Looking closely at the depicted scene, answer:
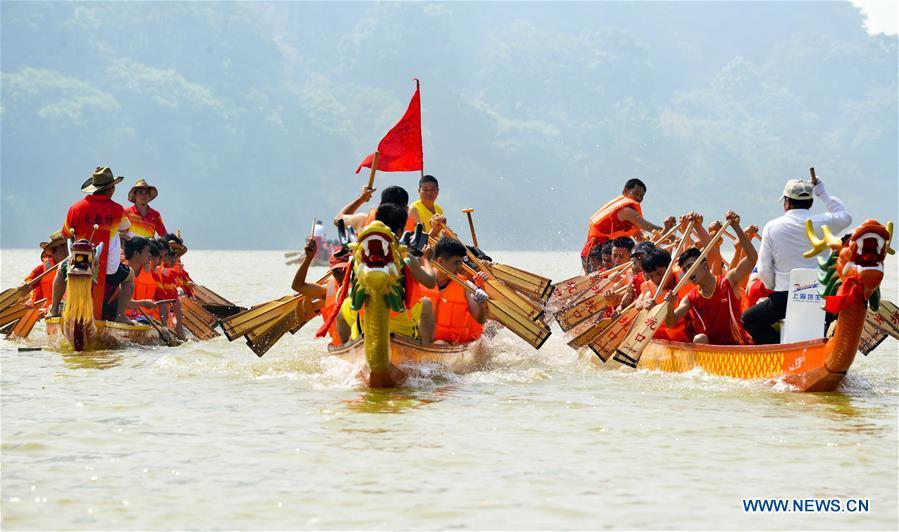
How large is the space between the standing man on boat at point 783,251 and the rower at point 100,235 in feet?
19.1

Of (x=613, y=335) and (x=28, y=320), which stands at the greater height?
(x=28, y=320)

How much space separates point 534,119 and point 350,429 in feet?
357

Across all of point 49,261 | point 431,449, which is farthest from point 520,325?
point 49,261

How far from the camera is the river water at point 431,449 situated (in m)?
5.69

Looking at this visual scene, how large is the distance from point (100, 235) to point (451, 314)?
3742mm

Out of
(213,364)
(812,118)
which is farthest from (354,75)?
(213,364)

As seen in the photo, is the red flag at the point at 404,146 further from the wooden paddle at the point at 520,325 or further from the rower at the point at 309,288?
the wooden paddle at the point at 520,325

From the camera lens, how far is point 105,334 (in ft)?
38.0

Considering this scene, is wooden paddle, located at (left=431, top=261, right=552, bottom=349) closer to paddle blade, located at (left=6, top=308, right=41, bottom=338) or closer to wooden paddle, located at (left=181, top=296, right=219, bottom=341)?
wooden paddle, located at (left=181, top=296, right=219, bottom=341)

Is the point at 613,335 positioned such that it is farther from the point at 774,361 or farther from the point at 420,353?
the point at 420,353

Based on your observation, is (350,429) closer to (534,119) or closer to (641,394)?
(641,394)

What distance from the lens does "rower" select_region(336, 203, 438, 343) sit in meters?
8.88

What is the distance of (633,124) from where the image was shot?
349 feet

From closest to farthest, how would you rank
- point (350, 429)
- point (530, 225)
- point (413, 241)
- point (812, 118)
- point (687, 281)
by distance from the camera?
point (350, 429), point (413, 241), point (687, 281), point (530, 225), point (812, 118)
